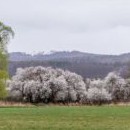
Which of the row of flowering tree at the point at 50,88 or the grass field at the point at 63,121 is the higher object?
the row of flowering tree at the point at 50,88

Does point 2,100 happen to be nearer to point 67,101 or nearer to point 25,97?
point 25,97

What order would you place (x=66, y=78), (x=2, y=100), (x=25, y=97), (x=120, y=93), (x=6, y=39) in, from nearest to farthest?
(x=6, y=39), (x=2, y=100), (x=25, y=97), (x=66, y=78), (x=120, y=93)

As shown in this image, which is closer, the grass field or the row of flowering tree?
the grass field

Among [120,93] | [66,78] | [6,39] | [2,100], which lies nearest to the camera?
[6,39]

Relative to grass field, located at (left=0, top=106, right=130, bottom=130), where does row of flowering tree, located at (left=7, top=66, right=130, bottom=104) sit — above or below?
above

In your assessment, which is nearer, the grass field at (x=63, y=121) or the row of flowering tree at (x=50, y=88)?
the grass field at (x=63, y=121)

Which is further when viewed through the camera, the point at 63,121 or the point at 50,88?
the point at 50,88

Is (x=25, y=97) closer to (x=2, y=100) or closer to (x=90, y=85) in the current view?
(x=2, y=100)

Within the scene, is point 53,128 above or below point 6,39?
below

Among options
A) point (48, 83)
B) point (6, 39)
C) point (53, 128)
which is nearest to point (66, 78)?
point (48, 83)

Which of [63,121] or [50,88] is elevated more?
[50,88]

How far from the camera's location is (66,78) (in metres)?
85.4

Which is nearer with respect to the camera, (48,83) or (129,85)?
(48,83)

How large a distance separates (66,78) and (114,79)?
16925 millimetres
